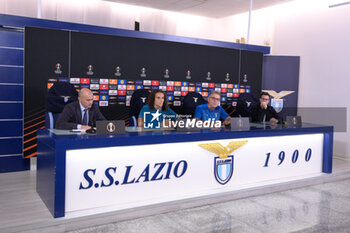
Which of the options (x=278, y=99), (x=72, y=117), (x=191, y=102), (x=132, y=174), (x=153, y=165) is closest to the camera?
(x=132, y=174)

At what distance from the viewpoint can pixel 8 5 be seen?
6.35 metres

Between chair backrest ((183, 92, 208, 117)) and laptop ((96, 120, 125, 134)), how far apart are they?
2386 mm

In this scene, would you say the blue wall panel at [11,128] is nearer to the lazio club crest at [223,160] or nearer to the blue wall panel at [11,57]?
the blue wall panel at [11,57]

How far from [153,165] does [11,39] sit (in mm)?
2682

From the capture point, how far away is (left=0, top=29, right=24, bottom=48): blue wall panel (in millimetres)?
4254

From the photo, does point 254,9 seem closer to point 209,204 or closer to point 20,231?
point 209,204

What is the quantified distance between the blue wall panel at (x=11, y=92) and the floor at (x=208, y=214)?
1040mm

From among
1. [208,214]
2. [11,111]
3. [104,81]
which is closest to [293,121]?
[208,214]

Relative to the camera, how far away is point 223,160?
351cm

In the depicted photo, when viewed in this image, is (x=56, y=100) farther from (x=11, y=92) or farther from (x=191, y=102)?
(x=191, y=102)

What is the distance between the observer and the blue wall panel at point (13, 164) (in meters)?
4.36

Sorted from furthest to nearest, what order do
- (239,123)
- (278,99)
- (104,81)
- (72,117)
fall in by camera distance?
(278,99) → (104,81) → (239,123) → (72,117)

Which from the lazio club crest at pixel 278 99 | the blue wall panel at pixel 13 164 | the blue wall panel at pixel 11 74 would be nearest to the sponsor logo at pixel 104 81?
the blue wall panel at pixel 11 74

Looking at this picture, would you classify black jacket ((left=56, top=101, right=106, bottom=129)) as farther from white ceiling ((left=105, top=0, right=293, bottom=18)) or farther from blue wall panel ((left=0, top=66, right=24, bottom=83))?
white ceiling ((left=105, top=0, right=293, bottom=18))
